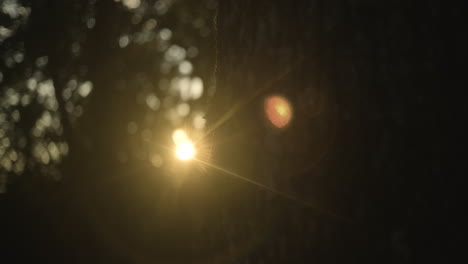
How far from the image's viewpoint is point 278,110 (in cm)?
193

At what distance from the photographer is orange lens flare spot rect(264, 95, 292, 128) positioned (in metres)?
1.83

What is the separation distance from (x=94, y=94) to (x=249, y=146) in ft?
54.6

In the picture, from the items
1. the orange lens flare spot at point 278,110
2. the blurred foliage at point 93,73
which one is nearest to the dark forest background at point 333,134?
the orange lens flare spot at point 278,110

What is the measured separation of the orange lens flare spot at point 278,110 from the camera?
6.00ft

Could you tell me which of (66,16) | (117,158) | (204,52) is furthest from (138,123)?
(66,16)

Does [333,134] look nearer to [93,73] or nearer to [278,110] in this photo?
[278,110]

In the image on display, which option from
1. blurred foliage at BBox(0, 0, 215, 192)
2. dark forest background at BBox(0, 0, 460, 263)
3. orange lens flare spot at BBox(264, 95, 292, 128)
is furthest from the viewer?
blurred foliage at BBox(0, 0, 215, 192)

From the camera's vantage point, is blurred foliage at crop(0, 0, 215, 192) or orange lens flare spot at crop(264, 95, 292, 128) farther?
blurred foliage at crop(0, 0, 215, 192)

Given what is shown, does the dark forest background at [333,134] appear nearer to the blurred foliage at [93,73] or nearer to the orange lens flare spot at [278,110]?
the orange lens flare spot at [278,110]

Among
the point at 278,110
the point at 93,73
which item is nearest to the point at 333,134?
the point at 278,110

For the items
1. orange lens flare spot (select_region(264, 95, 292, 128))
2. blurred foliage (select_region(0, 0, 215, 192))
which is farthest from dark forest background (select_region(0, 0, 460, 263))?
blurred foliage (select_region(0, 0, 215, 192))

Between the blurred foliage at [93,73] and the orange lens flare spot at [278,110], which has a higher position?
the blurred foliage at [93,73]

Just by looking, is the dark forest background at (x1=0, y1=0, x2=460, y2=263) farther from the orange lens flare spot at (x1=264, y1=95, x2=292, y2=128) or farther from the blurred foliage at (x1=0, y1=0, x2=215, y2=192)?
the blurred foliage at (x1=0, y1=0, x2=215, y2=192)

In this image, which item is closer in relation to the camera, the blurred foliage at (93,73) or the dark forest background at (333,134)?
the dark forest background at (333,134)
